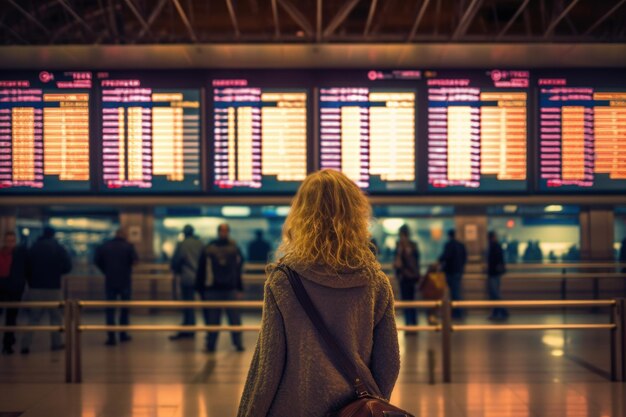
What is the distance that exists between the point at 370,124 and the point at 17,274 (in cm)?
537

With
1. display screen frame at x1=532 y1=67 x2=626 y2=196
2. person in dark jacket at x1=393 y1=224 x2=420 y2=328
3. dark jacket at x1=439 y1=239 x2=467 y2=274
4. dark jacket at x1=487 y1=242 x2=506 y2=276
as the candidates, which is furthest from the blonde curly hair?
dark jacket at x1=487 y1=242 x2=506 y2=276

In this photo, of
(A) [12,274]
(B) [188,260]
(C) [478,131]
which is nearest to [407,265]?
(B) [188,260]

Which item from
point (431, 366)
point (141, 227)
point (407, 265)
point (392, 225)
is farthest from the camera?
point (392, 225)

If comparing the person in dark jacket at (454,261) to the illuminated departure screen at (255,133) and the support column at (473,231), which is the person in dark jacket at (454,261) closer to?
the support column at (473,231)

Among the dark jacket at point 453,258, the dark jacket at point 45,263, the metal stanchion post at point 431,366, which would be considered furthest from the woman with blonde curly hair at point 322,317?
the dark jacket at point 453,258

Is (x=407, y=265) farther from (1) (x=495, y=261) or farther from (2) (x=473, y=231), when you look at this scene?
(2) (x=473, y=231)

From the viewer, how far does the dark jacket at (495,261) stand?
43.9 feet

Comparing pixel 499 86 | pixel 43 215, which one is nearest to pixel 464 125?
pixel 499 86

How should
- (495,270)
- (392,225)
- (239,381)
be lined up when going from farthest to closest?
(392,225), (495,270), (239,381)

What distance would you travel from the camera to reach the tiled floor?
6.38 m

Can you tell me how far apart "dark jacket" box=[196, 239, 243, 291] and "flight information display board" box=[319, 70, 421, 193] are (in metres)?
2.58

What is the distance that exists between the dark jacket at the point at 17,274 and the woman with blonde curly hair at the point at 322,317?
320 inches

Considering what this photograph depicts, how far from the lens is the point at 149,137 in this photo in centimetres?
791

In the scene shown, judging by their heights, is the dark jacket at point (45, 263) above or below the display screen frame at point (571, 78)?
below
